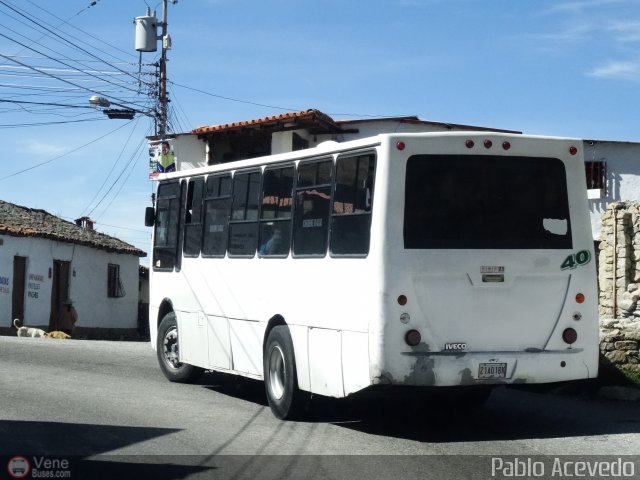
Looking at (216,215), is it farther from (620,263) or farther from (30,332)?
(30,332)

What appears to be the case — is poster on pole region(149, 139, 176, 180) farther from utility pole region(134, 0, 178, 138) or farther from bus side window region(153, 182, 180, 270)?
bus side window region(153, 182, 180, 270)

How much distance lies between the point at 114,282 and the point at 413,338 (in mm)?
37380

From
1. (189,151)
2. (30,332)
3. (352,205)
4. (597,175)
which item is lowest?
(30,332)

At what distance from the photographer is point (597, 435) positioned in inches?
420

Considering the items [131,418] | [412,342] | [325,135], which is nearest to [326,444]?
[412,342]

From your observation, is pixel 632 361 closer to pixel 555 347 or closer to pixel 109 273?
pixel 555 347

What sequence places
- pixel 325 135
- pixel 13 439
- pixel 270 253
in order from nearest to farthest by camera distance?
pixel 13 439 → pixel 270 253 → pixel 325 135

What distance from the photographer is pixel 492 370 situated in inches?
409

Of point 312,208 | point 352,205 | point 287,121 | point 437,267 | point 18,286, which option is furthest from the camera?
point 18,286

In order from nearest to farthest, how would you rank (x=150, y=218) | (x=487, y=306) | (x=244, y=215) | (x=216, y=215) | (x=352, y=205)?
(x=487, y=306) → (x=352, y=205) → (x=244, y=215) → (x=216, y=215) → (x=150, y=218)

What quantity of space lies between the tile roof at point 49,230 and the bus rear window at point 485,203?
27.9 meters

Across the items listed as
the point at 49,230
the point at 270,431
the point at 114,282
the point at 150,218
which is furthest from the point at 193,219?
the point at 114,282

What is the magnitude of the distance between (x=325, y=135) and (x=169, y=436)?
21100mm

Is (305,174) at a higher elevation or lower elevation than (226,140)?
lower
